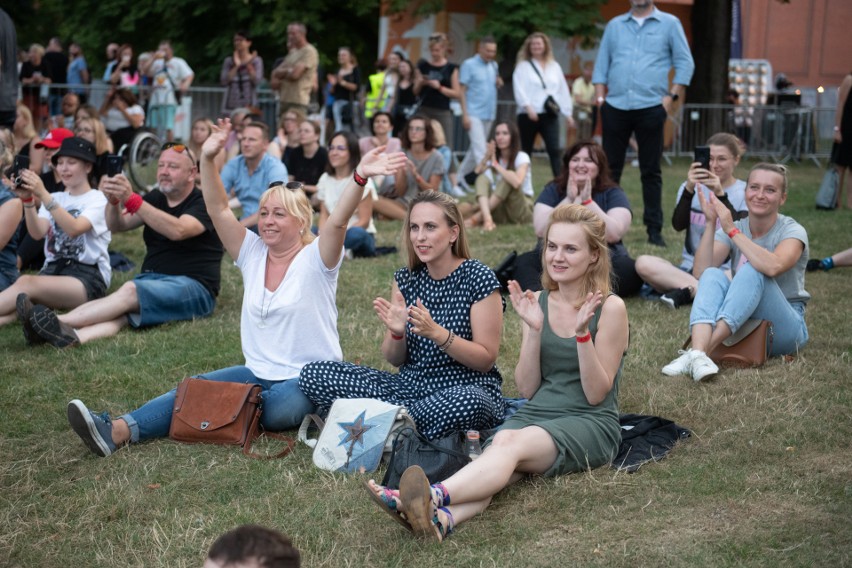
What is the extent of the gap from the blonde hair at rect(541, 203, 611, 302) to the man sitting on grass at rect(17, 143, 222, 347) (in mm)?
3296

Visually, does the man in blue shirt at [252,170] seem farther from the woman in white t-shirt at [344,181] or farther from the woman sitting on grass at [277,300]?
the woman sitting on grass at [277,300]

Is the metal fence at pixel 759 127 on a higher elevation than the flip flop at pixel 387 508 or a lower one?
lower

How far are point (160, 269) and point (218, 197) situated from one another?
2.14 metres

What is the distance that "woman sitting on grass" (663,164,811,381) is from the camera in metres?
6.11

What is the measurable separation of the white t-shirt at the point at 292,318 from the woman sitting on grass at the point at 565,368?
1199mm

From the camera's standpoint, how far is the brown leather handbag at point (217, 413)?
505cm

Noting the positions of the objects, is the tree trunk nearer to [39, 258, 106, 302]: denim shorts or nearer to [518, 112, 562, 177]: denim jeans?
[518, 112, 562, 177]: denim jeans

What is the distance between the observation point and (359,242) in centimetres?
1001

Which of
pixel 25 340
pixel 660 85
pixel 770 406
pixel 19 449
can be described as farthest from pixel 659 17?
pixel 19 449

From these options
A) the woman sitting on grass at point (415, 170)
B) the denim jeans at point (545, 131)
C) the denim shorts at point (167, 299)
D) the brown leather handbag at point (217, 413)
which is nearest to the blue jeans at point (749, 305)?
the brown leather handbag at point (217, 413)

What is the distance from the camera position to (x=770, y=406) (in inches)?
214

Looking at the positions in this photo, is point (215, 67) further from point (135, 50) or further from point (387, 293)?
point (387, 293)

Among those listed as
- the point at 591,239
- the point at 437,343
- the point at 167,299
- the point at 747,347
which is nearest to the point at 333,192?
the point at 167,299

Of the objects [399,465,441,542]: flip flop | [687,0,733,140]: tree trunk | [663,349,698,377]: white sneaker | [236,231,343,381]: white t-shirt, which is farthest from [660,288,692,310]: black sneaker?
[687,0,733,140]: tree trunk
